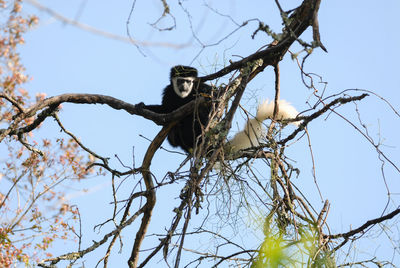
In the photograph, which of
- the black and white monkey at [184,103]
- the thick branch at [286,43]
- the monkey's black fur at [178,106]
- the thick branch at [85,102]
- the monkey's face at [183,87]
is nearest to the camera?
the thick branch at [286,43]

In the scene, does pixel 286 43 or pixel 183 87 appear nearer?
pixel 286 43

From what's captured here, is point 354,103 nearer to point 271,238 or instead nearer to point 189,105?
point 271,238

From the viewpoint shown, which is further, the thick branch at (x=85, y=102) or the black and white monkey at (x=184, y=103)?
the black and white monkey at (x=184, y=103)

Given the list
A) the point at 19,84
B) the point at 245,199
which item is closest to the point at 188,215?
the point at 245,199

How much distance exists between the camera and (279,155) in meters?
2.87

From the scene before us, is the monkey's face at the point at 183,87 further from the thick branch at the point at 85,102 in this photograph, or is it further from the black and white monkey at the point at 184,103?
the thick branch at the point at 85,102

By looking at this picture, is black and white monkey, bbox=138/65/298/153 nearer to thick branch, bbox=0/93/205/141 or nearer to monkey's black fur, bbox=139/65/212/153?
monkey's black fur, bbox=139/65/212/153

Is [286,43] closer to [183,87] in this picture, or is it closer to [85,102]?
[85,102]

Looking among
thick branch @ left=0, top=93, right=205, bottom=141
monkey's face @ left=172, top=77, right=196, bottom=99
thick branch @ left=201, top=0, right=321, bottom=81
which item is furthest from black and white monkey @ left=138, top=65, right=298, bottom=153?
thick branch @ left=201, top=0, right=321, bottom=81

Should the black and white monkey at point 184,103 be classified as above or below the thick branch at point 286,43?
above

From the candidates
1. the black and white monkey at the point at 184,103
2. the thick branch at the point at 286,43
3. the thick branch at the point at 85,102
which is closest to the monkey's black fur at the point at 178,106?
the black and white monkey at the point at 184,103

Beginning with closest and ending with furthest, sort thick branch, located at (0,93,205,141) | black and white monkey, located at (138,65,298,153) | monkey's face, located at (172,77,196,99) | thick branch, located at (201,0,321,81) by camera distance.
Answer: thick branch, located at (201,0,321,81)
thick branch, located at (0,93,205,141)
black and white monkey, located at (138,65,298,153)
monkey's face, located at (172,77,196,99)

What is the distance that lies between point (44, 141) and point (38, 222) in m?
0.99

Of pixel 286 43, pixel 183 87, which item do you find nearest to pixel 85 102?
pixel 286 43
